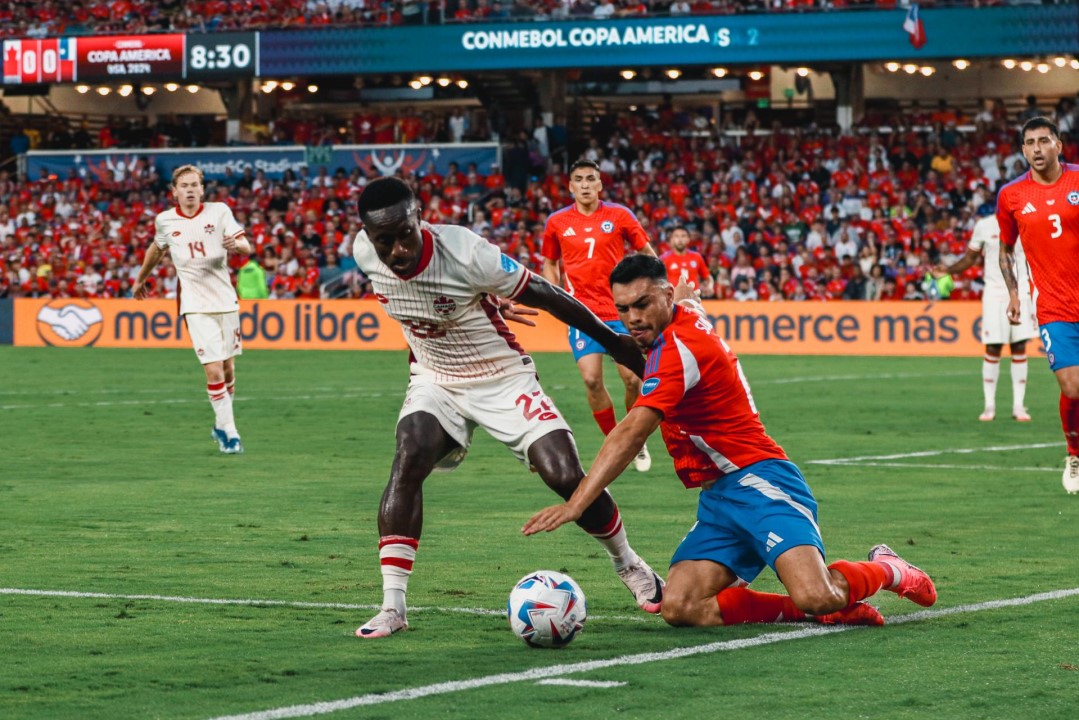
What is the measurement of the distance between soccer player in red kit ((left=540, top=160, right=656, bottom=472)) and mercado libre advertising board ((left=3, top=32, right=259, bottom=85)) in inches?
1142

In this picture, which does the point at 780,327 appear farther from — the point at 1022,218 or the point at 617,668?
the point at 617,668

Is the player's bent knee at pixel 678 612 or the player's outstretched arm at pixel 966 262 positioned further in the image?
the player's outstretched arm at pixel 966 262

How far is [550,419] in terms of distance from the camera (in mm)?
7270

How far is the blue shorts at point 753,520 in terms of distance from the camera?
6.84 meters

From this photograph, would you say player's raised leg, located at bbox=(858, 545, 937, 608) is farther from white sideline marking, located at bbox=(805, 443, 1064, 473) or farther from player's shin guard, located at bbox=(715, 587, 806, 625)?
white sideline marking, located at bbox=(805, 443, 1064, 473)

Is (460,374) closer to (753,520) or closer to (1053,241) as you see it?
(753,520)

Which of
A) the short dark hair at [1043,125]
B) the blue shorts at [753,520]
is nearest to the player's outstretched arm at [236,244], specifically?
the short dark hair at [1043,125]

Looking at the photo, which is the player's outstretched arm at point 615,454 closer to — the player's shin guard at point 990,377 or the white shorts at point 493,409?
the white shorts at point 493,409

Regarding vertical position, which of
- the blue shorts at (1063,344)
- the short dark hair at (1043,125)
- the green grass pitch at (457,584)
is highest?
the short dark hair at (1043,125)

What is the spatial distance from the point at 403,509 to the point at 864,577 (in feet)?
6.11

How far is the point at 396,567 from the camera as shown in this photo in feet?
22.7

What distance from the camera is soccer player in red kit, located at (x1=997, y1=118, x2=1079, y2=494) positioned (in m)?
11.5

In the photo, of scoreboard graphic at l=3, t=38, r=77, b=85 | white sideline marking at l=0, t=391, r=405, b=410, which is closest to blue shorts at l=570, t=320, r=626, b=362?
white sideline marking at l=0, t=391, r=405, b=410

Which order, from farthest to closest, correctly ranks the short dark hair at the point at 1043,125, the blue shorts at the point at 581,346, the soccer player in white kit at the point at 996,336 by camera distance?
the soccer player in white kit at the point at 996,336
the blue shorts at the point at 581,346
the short dark hair at the point at 1043,125
